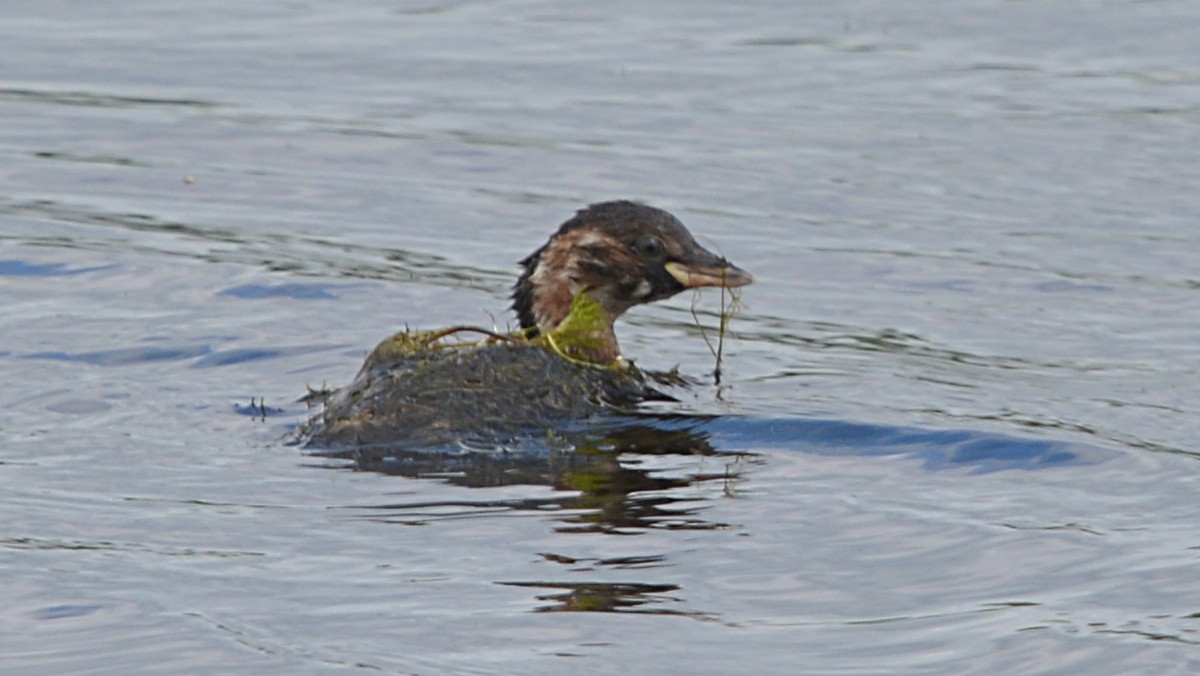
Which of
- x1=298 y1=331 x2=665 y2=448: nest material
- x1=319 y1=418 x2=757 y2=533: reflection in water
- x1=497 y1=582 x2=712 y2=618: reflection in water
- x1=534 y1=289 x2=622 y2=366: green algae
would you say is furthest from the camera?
x1=534 y1=289 x2=622 y2=366: green algae

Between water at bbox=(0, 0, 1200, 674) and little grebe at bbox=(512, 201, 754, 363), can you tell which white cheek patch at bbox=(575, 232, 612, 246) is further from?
water at bbox=(0, 0, 1200, 674)

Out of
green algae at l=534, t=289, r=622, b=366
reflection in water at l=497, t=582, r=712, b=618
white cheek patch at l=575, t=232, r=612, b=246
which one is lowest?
reflection in water at l=497, t=582, r=712, b=618

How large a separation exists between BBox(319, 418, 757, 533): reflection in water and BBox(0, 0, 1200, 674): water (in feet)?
0.11

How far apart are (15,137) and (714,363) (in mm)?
6897

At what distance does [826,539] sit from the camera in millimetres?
8141

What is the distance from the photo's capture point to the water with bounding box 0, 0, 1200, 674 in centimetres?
729

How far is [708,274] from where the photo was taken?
422 inches

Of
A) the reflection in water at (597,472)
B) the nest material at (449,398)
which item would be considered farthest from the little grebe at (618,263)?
the reflection in water at (597,472)

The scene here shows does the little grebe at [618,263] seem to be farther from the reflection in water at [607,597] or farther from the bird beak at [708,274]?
the reflection in water at [607,597]

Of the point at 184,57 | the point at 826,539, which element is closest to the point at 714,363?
the point at 826,539

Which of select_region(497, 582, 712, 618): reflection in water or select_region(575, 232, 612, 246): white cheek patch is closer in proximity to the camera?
select_region(497, 582, 712, 618): reflection in water

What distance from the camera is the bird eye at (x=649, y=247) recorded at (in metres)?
10.7

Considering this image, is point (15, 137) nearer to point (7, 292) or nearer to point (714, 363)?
point (7, 292)

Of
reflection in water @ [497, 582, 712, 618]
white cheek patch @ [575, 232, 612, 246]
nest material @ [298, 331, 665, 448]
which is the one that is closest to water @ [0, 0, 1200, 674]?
reflection in water @ [497, 582, 712, 618]
